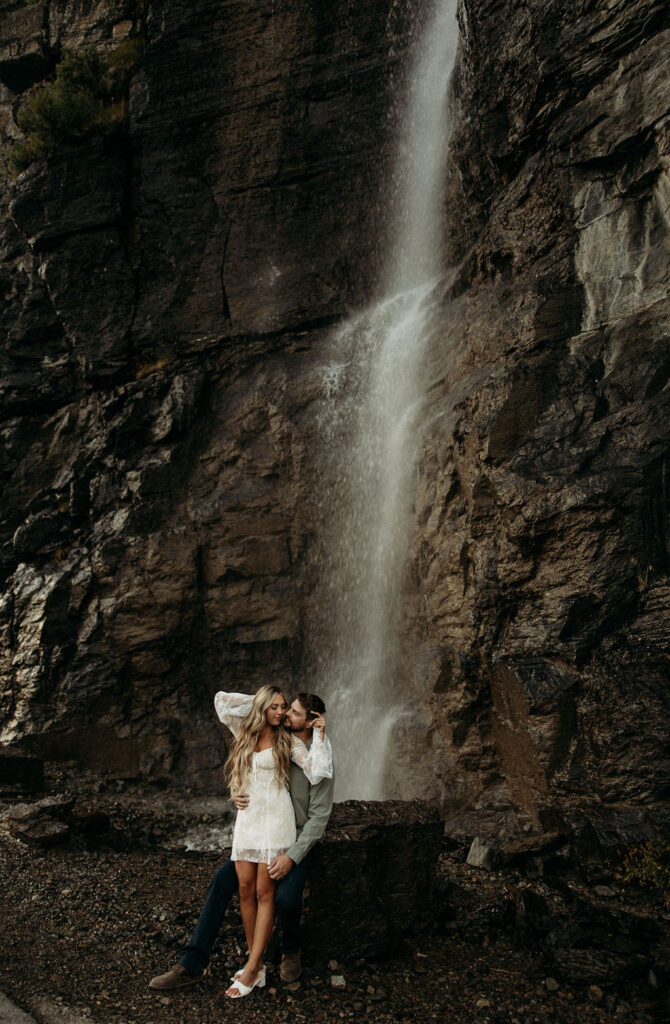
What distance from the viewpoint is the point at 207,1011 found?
5406 millimetres

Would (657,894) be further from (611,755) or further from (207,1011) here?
(207,1011)

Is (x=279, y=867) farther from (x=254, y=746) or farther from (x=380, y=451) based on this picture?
(x=380, y=451)

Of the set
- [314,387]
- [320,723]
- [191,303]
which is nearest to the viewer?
[320,723]

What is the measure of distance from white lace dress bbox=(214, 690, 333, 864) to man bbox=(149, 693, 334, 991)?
0.07m

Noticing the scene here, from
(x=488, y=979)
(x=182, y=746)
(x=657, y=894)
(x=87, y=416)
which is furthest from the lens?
(x=87, y=416)

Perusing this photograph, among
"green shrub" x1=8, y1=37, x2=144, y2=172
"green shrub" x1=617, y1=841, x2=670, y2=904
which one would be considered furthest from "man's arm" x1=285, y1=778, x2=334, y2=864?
"green shrub" x1=8, y1=37, x2=144, y2=172

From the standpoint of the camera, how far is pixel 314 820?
579 cm

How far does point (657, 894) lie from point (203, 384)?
37.8ft

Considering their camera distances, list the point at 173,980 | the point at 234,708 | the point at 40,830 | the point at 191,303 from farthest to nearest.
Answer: the point at 191,303 → the point at 40,830 → the point at 234,708 → the point at 173,980

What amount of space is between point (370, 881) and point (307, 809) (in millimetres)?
1117

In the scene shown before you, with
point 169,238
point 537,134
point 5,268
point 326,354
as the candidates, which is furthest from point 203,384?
point 537,134

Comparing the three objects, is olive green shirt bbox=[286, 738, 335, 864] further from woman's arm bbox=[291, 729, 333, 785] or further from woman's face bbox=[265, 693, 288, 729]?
woman's face bbox=[265, 693, 288, 729]

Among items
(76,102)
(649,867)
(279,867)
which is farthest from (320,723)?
(76,102)

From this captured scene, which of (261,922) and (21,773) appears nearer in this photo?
(261,922)
